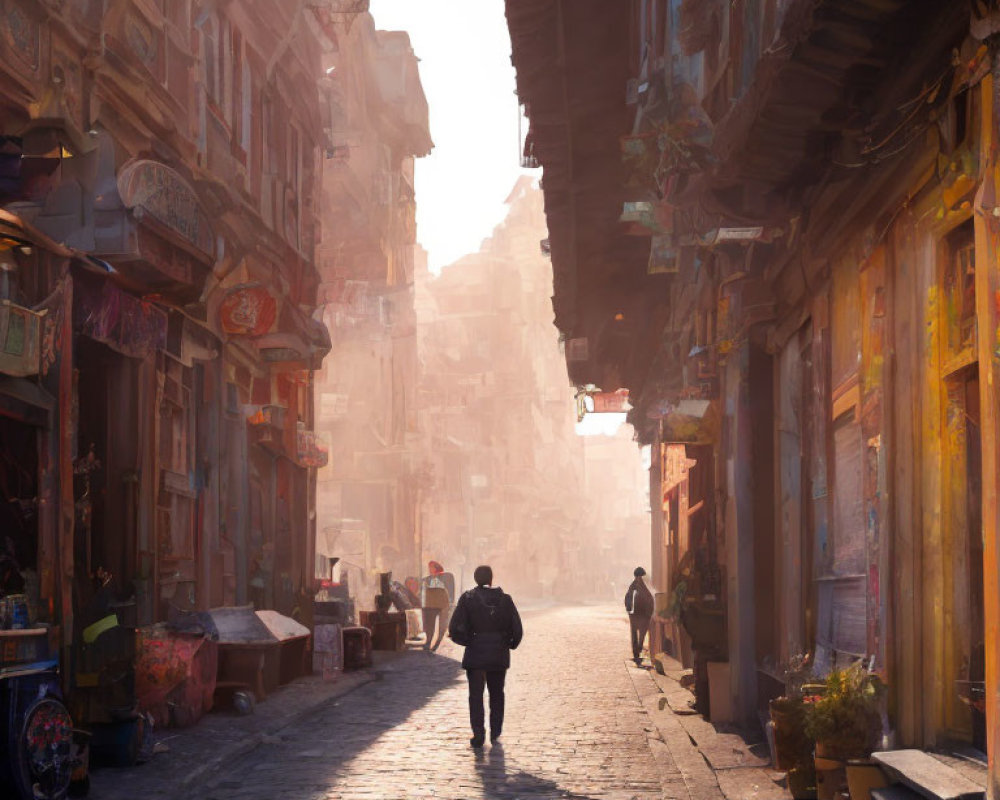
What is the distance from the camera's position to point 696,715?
15.6 m

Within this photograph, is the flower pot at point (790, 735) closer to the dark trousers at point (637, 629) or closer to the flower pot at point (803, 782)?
the flower pot at point (803, 782)

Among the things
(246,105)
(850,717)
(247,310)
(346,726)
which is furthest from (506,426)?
(850,717)

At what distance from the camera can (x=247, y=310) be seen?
20094 millimetres

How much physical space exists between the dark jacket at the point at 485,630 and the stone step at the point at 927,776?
597 cm

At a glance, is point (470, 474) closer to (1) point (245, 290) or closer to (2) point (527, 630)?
(2) point (527, 630)

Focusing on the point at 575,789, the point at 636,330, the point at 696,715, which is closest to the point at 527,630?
the point at 636,330

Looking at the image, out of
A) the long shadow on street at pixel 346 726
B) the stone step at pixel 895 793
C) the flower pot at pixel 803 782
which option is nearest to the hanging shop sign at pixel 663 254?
the long shadow on street at pixel 346 726

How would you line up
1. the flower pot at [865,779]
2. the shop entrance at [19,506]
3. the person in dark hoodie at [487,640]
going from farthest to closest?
the person in dark hoodie at [487,640]
the shop entrance at [19,506]
the flower pot at [865,779]

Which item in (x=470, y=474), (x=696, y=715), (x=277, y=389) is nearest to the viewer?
(x=696, y=715)

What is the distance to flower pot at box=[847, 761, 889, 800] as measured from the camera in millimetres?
7793

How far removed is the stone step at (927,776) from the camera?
21.2ft

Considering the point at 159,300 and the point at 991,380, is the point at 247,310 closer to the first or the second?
the point at 159,300

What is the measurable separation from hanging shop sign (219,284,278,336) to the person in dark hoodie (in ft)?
25.4

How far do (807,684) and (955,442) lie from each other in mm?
2685
